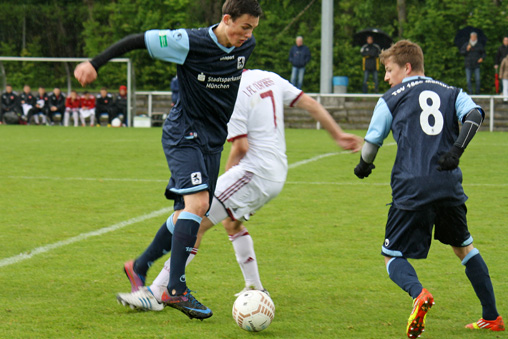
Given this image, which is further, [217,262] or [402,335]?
[217,262]

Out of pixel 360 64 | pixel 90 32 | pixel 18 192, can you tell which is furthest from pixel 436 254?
pixel 90 32

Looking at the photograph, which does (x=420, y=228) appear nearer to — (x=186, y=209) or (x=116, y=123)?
(x=186, y=209)

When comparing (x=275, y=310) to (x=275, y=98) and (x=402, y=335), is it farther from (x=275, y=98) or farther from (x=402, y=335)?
(x=275, y=98)

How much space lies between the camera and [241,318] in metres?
4.30

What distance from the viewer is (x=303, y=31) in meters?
35.1

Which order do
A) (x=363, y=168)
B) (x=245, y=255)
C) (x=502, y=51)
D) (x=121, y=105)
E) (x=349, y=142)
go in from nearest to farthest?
(x=363, y=168) < (x=349, y=142) < (x=245, y=255) < (x=502, y=51) < (x=121, y=105)

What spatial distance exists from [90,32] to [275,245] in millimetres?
32344

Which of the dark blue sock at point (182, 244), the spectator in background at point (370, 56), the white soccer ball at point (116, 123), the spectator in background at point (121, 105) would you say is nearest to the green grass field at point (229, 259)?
the dark blue sock at point (182, 244)

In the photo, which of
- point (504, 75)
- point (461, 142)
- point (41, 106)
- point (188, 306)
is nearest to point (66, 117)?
point (41, 106)

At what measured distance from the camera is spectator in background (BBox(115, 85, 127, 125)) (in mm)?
26547

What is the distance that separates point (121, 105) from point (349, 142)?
22.3 m

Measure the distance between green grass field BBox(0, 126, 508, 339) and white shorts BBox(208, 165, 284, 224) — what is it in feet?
1.77

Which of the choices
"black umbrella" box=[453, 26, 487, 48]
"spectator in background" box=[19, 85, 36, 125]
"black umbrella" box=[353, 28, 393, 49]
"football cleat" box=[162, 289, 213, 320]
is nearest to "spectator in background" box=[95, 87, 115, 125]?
"spectator in background" box=[19, 85, 36, 125]

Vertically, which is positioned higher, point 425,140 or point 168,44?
point 168,44
